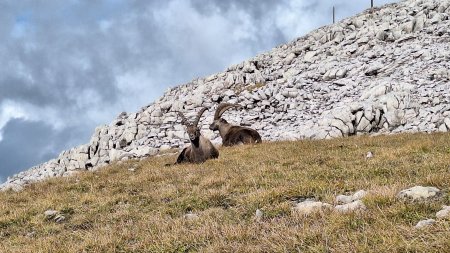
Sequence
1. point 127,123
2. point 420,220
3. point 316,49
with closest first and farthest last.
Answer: point 420,220
point 127,123
point 316,49

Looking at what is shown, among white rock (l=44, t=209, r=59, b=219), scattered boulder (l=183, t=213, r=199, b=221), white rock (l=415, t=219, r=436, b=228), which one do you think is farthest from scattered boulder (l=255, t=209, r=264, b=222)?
white rock (l=44, t=209, r=59, b=219)

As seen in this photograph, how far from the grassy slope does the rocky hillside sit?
1314 centimetres

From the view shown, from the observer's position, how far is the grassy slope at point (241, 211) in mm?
6129

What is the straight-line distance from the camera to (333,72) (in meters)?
48.1

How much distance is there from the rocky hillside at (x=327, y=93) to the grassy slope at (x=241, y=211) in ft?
43.1

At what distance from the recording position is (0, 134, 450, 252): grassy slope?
6129mm

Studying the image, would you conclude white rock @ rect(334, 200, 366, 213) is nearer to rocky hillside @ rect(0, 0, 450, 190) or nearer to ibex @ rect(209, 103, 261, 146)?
ibex @ rect(209, 103, 261, 146)

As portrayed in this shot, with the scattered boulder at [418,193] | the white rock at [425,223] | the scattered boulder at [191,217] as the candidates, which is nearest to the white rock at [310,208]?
the scattered boulder at [418,193]

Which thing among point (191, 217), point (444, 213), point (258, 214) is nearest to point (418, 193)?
point (444, 213)

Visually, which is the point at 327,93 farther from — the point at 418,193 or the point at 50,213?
the point at 418,193

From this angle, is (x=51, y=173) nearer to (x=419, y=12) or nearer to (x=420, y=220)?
(x=420, y=220)

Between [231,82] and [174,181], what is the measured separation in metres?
42.8

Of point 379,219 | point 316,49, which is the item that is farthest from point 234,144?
point 316,49

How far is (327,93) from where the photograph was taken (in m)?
43.2
